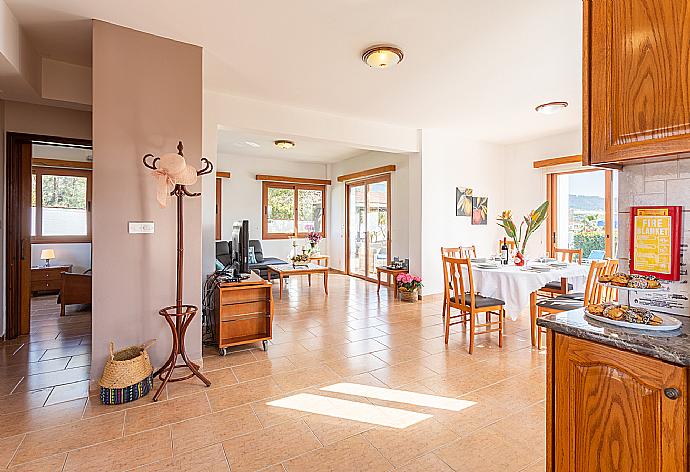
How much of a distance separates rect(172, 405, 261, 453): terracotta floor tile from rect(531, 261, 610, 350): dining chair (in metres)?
2.45

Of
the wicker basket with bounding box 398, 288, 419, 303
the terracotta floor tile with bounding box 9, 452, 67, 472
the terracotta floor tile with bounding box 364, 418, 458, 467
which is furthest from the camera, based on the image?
the wicker basket with bounding box 398, 288, 419, 303

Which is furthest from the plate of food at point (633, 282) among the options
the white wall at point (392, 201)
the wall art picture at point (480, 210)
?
the wall art picture at point (480, 210)

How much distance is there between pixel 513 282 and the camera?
3588mm

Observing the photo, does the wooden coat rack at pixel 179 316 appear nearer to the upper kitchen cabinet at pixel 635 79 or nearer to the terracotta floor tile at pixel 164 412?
the terracotta floor tile at pixel 164 412

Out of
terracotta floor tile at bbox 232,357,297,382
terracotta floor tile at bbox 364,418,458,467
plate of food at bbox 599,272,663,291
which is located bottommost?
terracotta floor tile at bbox 364,418,458,467

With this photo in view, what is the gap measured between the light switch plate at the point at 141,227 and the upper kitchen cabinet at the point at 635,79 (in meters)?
2.94

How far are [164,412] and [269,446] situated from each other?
33.8 inches

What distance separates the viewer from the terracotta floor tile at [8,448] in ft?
6.18

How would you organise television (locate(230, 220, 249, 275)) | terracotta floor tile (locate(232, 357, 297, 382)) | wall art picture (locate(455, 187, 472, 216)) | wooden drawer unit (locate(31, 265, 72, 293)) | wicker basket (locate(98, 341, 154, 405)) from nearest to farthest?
wicker basket (locate(98, 341, 154, 405)) < terracotta floor tile (locate(232, 357, 297, 382)) < television (locate(230, 220, 249, 275)) < wooden drawer unit (locate(31, 265, 72, 293)) < wall art picture (locate(455, 187, 472, 216))

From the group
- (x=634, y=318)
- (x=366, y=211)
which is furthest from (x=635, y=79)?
(x=366, y=211)

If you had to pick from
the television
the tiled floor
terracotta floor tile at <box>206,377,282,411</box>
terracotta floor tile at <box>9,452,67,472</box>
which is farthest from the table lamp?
terracotta floor tile at <box>9,452,67,472</box>

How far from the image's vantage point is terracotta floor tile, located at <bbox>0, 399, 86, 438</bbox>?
2186 mm

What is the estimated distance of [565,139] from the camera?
586 centimetres

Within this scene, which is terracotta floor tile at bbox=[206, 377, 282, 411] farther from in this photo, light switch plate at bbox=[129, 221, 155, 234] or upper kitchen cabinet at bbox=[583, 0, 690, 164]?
upper kitchen cabinet at bbox=[583, 0, 690, 164]
